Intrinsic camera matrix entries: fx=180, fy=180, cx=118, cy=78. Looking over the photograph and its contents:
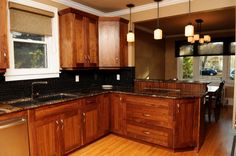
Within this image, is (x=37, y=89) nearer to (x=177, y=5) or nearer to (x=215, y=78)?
(x=177, y=5)

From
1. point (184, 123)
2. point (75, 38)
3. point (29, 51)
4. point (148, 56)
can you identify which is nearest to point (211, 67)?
point (148, 56)

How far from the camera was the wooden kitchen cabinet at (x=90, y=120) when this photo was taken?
115 inches

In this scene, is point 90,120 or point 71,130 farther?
point 90,120

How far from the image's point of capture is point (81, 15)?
3.21 metres

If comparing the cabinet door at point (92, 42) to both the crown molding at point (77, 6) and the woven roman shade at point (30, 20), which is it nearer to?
the crown molding at point (77, 6)

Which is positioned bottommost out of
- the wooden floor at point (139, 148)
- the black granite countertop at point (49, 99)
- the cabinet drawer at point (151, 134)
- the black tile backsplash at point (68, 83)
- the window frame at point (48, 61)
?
the wooden floor at point (139, 148)

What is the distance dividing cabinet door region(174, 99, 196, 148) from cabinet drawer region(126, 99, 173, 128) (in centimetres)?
10

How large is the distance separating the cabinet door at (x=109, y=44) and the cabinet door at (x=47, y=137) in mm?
1594

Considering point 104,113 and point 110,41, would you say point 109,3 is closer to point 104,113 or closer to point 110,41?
point 110,41

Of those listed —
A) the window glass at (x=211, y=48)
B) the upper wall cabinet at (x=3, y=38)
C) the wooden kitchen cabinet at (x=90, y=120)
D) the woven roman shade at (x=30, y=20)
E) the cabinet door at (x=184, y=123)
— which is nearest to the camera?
the upper wall cabinet at (x=3, y=38)

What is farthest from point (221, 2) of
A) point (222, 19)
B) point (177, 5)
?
point (222, 19)

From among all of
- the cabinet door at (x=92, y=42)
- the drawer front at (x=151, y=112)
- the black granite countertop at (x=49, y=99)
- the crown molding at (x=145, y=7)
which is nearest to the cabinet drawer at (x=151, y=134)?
the drawer front at (x=151, y=112)

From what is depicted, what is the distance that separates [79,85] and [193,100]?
2.13 meters

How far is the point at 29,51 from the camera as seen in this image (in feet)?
9.68
